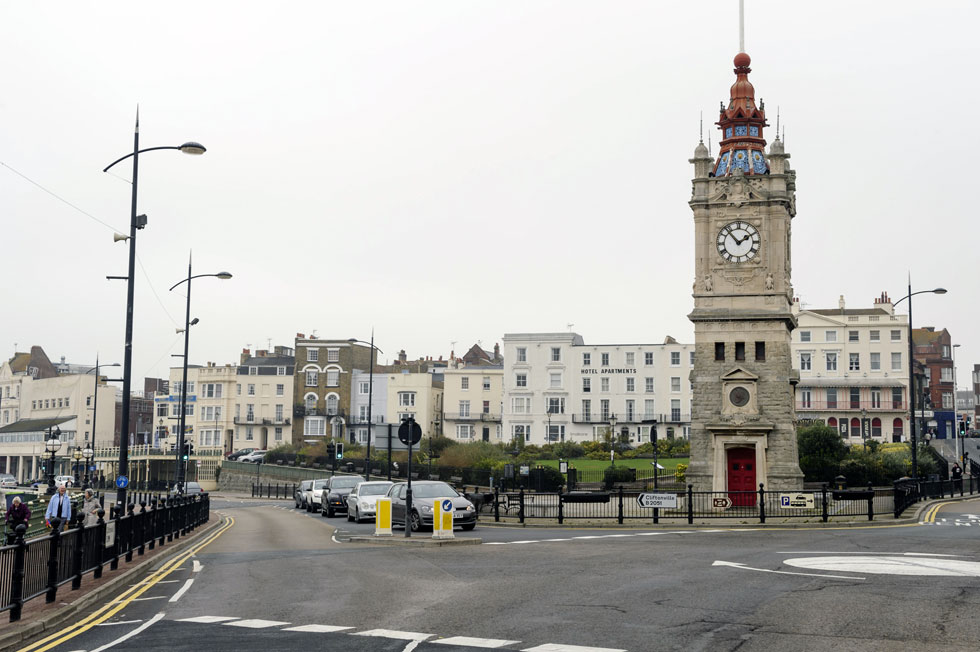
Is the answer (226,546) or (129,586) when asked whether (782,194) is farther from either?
(129,586)

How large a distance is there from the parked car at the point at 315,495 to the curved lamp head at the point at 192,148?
23797 mm

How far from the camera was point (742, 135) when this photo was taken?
157ft

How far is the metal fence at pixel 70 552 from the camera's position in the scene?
12.2 meters

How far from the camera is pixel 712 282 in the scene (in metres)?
46.2

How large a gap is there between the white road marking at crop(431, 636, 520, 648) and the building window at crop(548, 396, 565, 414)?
86978 millimetres

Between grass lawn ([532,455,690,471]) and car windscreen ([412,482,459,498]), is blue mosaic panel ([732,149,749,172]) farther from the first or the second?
grass lawn ([532,455,690,471])

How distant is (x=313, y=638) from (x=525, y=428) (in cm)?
8793

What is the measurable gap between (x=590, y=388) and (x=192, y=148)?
76.7m

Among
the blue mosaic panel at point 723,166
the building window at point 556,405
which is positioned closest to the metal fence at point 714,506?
the blue mosaic panel at point 723,166

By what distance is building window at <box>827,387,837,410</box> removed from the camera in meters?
97.8

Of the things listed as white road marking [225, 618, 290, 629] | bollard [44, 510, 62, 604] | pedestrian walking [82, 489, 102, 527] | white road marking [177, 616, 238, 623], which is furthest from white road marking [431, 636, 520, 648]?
pedestrian walking [82, 489, 102, 527]

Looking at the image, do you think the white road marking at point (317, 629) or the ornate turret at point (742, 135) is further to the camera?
the ornate turret at point (742, 135)

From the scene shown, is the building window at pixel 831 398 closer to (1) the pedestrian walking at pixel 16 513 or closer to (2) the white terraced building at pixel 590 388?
(2) the white terraced building at pixel 590 388

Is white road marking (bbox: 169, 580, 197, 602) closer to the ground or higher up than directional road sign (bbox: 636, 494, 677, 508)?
closer to the ground
